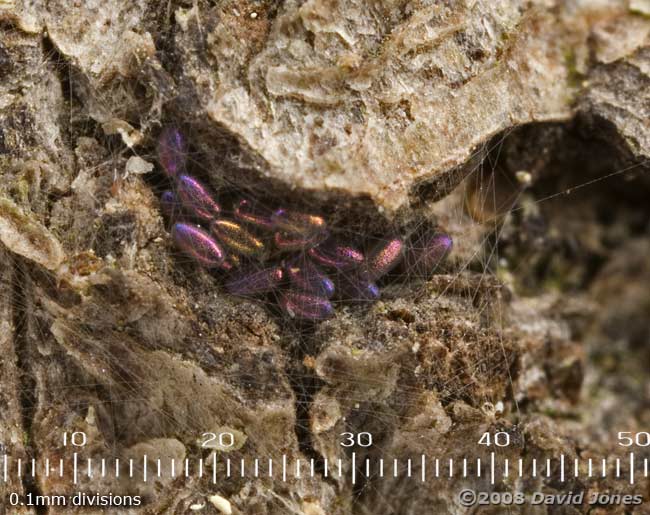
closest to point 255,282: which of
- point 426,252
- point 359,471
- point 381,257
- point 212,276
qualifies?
point 212,276

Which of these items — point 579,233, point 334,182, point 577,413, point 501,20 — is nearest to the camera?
point 334,182

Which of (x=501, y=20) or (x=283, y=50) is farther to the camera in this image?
(x=501, y=20)

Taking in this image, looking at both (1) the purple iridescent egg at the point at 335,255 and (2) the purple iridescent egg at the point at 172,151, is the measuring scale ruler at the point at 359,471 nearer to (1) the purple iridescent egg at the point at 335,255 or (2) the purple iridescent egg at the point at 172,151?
(1) the purple iridescent egg at the point at 335,255

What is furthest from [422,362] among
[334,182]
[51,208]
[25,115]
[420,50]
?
[25,115]

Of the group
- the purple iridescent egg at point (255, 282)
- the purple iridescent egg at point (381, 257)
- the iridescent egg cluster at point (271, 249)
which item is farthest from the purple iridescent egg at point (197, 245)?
the purple iridescent egg at point (381, 257)

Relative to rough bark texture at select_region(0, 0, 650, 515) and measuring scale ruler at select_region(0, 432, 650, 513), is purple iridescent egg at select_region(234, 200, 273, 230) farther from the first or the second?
measuring scale ruler at select_region(0, 432, 650, 513)

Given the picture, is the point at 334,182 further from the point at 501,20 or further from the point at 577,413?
the point at 577,413
